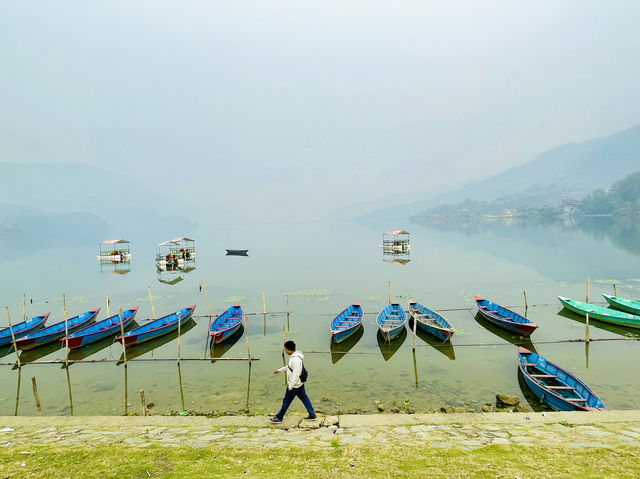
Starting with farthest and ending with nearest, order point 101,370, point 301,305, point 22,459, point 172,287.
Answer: point 172,287 < point 301,305 < point 101,370 < point 22,459

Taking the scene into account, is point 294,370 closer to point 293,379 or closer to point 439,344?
point 293,379

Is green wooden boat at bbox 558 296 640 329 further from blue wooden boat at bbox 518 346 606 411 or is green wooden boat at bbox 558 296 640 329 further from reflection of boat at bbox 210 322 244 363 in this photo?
reflection of boat at bbox 210 322 244 363

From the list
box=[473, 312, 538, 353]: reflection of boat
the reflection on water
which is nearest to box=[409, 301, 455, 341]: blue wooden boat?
the reflection on water

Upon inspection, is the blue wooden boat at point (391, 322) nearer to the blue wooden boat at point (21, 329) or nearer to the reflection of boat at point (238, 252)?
the blue wooden boat at point (21, 329)

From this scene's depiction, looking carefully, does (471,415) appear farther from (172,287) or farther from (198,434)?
(172,287)

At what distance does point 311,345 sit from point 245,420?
11553 millimetres

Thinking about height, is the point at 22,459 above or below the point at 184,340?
above

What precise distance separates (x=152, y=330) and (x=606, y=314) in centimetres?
3203

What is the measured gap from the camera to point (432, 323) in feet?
76.2

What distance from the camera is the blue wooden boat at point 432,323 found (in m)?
20.8

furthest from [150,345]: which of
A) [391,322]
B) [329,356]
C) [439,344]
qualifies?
[439,344]

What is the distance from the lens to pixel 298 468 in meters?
7.55

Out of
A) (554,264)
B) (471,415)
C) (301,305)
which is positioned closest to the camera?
(471,415)

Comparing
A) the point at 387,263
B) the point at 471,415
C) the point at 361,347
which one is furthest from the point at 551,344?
the point at 387,263
